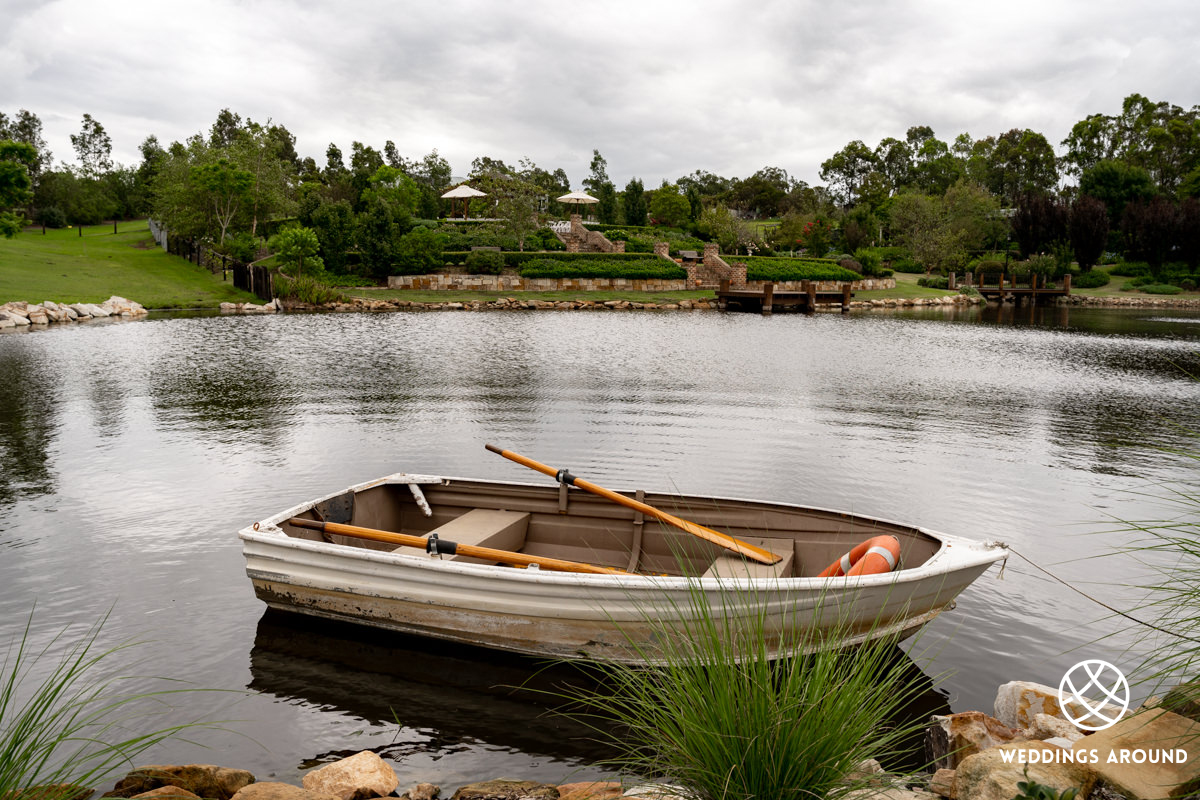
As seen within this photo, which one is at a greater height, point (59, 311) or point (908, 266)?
point (908, 266)

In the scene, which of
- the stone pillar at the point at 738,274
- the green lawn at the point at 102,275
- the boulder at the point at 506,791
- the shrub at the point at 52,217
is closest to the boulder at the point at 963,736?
the boulder at the point at 506,791

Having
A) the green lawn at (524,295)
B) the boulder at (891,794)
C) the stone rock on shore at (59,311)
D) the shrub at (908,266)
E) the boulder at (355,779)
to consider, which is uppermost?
the shrub at (908,266)

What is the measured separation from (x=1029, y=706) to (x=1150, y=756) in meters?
1.63

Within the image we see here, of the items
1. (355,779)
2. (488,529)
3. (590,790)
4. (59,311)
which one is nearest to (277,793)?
(355,779)

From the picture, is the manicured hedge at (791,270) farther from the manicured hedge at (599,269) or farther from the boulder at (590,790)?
the boulder at (590,790)

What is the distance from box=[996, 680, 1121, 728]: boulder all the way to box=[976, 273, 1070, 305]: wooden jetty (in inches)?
2113

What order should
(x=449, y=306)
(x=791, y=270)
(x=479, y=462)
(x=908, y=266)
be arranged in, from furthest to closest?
(x=908, y=266) < (x=791, y=270) < (x=449, y=306) < (x=479, y=462)

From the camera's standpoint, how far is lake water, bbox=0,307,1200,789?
6.14m

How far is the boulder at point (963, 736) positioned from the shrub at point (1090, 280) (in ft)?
206

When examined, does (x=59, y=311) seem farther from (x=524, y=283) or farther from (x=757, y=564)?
(x=757, y=564)

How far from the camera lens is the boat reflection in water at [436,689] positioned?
5.51 meters

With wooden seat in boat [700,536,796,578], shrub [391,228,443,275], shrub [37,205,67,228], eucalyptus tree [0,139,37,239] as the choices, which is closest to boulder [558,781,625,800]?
wooden seat in boat [700,536,796,578]

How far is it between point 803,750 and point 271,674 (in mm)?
5102

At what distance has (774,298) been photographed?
142 ft
